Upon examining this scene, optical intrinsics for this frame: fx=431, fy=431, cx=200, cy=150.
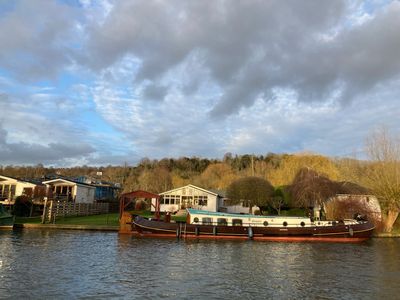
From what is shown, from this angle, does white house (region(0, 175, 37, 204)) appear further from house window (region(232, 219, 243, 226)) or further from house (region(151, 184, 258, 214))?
house window (region(232, 219, 243, 226))

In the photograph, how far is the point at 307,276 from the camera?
2194cm

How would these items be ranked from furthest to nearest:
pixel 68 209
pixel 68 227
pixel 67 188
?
pixel 67 188 → pixel 68 209 → pixel 68 227

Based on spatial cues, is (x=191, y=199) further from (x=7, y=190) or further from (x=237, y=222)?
(x=7, y=190)

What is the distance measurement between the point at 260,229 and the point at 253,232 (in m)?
0.71

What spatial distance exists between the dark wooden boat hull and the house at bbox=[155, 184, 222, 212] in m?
22.3

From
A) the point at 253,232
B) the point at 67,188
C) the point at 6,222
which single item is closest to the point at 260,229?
the point at 253,232

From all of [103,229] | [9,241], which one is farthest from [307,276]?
[103,229]

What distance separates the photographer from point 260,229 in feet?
132

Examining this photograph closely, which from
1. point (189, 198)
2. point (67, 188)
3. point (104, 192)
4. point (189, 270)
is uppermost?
point (104, 192)

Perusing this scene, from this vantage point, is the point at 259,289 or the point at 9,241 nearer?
the point at 259,289

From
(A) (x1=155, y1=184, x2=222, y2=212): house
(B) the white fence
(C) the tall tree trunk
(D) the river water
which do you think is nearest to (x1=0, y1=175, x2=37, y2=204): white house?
(B) the white fence

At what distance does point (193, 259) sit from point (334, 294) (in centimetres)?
1036

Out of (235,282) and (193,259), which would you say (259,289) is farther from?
(193,259)

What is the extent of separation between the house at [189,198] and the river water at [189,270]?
89.2 ft
